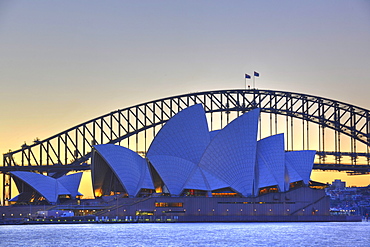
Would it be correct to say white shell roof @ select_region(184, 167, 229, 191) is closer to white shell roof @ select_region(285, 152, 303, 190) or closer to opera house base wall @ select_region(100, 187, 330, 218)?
opera house base wall @ select_region(100, 187, 330, 218)

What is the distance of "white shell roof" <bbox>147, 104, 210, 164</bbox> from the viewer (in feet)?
359

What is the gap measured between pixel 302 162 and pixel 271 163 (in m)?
6.20

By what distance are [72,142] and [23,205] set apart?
51.7 ft

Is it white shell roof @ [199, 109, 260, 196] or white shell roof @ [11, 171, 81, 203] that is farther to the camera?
white shell roof @ [11, 171, 81, 203]

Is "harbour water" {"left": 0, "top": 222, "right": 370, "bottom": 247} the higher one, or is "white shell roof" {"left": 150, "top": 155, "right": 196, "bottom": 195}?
"white shell roof" {"left": 150, "top": 155, "right": 196, "bottom": 195}

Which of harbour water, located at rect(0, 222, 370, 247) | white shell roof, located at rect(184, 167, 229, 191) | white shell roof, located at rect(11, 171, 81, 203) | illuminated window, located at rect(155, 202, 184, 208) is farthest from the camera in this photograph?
white shell roof, located at rect(11, 171, 81, 203)

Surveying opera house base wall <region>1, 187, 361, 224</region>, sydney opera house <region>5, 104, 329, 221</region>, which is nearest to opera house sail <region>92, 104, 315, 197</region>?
sydney opera house <region>5, 104, 329, 221</region>

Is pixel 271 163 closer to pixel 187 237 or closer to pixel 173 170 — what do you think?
pixel 173 170

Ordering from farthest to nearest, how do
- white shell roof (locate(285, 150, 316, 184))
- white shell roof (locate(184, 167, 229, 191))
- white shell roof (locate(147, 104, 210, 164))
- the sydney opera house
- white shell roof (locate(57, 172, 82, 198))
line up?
1. white shell roof (locate(57, 172, 82, 198))
2. white shell roof (locate(285, 150, 316, 184))
3. white shell roof (locate(184, 167, 229, 191))
4. white shell roof (locate(147, 104, 210, 164))
5. the sydney opera house

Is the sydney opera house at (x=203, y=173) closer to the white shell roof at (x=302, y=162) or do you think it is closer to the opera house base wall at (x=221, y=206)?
the opera house base wall at (x=221, y=206)

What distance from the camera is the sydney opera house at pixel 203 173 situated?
357ft

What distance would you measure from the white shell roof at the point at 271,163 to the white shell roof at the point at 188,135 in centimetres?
783

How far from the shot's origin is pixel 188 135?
10944cm


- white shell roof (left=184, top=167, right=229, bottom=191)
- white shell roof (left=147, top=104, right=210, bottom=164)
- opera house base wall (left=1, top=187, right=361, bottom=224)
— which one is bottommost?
opera house base wall (left=1, top=187, right=361, bottom=224)
